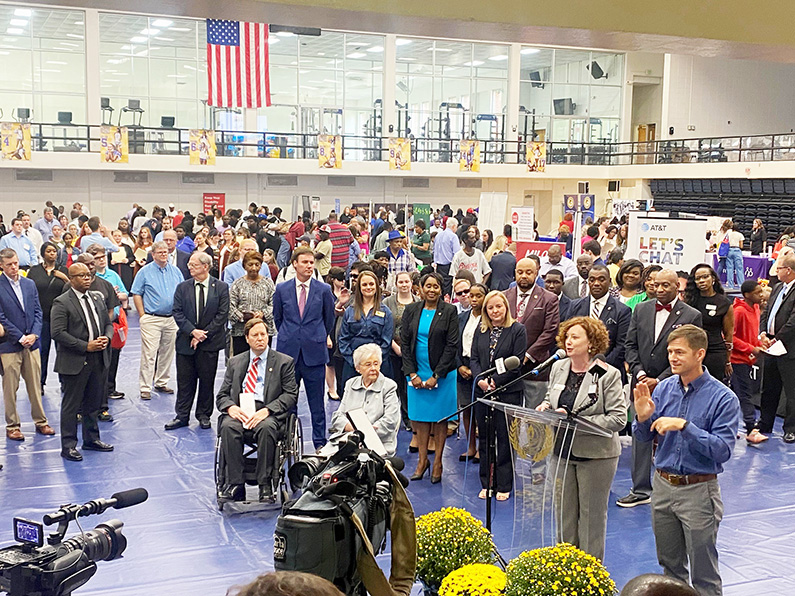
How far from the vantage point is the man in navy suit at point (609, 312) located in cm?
685

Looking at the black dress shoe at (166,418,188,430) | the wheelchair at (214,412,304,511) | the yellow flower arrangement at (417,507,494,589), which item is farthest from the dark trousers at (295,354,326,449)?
the yellow flower arrangement at (417,507,494,589)

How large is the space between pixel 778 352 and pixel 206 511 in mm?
5232

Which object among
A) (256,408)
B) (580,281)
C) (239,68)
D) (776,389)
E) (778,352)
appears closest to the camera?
(256,408)

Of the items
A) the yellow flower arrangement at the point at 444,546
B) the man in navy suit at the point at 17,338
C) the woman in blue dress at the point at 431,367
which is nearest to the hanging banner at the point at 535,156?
the woman in blue dress at the point at 431,367

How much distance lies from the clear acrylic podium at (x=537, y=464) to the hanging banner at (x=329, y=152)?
20.0 meters

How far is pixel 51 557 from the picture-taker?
2.47 metres

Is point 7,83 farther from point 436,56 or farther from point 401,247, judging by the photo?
point 401,247

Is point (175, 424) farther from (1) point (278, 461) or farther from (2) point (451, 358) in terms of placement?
(2) point (451, 358)

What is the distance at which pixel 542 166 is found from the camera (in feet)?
87.1

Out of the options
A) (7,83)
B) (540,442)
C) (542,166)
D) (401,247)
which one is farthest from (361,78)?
(540,442)

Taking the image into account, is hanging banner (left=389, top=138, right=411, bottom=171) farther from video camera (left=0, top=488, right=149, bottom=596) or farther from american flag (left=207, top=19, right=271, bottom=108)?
video camera (left=0, top=488, right=149, bottom=596)

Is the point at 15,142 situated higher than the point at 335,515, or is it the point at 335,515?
the point at 15,142

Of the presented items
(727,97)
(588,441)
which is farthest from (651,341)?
(727,97)

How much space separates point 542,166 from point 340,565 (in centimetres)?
2503
